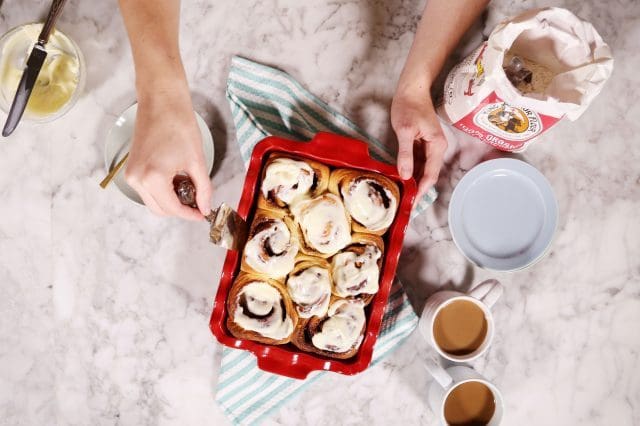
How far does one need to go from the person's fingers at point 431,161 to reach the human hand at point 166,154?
A: 37 centimetres

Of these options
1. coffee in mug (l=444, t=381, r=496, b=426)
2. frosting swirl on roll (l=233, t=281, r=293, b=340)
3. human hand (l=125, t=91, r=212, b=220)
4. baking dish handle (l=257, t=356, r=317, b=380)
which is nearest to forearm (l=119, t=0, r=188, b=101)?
human hand (l=125, t=91, r=212, b=220)

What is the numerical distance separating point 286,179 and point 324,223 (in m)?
0.09

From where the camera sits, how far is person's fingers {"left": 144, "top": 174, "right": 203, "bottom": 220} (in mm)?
822

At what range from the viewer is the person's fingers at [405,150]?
0.91 m

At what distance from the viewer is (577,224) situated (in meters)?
1.12

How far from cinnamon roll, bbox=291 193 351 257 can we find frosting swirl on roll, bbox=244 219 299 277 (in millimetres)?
32

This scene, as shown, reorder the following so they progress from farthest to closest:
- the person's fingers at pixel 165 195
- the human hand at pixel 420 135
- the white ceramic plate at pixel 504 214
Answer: the white ceramic plate at pixel 504 214
the human hand at pixel 420 135
the person's fingers at pixel 165 195

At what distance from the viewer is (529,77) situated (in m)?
0.92

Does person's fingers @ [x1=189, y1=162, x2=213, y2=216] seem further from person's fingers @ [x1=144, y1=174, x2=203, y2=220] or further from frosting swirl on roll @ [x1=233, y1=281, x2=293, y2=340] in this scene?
frosting swirl on roll @ [x1=233, y1=281, x2=293, y2=340]

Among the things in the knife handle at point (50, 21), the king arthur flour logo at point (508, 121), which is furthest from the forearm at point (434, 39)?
the knife handle at point (50, 21)

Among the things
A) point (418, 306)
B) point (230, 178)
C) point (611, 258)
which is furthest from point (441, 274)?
point (230, 178)

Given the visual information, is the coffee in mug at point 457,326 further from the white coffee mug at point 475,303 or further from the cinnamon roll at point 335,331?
the cinnamon roll at point 335,331

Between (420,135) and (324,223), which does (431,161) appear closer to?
(420,135)

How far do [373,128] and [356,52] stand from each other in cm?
16
